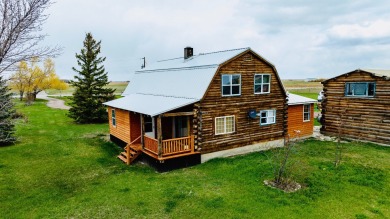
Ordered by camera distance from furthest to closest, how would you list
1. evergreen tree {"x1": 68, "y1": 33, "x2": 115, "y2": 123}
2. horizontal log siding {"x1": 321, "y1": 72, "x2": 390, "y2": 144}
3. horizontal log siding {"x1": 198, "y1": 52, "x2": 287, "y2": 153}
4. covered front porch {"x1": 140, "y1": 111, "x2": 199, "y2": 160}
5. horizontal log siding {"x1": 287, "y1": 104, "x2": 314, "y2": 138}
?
evergreen tree {"x1": 68, "y1": 33, "x2": 115, "y2": 123}, horizontal log siding {"x1": 287, "y1": 104, "x2": 314, "y2": 138}, horizontal log siding {"x1": 321, "y1": 72, "x2": 390, "y2": 144}, horizontal log siding {"x1": 198, "y1": 52, "x2": 287, "y2": 153}, covered front porch {"x1": 140, "y1": 111, "x2": 199, "y2": 160}

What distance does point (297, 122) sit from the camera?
22797 mm

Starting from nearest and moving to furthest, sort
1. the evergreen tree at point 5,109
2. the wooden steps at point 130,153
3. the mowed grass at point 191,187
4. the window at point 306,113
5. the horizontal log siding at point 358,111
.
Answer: the evergreen tree at point 5,109 < the mowed grass at point 191,187 < the wooden steps at point 130,153 < the horizontal log siding at point 358,111 < the window at point 306,113

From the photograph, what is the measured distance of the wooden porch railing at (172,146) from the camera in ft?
51.3

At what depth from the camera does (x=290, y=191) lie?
1230 centimetres

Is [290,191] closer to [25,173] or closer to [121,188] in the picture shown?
[121,188]

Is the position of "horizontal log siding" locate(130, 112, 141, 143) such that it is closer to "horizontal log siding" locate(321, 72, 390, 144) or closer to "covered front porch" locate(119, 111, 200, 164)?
"covered front porch" locate(119, 111, 200, 164)

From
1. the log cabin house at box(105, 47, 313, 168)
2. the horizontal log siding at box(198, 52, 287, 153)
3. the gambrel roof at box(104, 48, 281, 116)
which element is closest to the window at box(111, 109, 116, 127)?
the log cabin house at box(105, 47, 313, 168)

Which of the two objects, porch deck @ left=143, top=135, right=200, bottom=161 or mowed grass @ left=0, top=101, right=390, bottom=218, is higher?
porch deck @ left=143, top=135, right=200, bottom=161

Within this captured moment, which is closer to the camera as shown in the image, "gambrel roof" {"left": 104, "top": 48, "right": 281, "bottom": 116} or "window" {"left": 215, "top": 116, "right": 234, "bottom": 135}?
"gambrel roof" {"left": 104, "top": 48, "right": 281, "bottom": 116}

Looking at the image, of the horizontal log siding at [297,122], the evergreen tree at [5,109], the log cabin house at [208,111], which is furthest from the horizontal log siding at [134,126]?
the horizontal log siding at [297,122]

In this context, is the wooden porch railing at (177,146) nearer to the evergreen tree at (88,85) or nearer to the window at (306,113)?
the window at (306,113)

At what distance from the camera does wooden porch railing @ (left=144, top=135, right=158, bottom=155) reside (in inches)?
618

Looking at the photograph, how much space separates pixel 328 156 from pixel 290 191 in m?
6.81

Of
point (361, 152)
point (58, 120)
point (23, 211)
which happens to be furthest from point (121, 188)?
point (58, 120)
